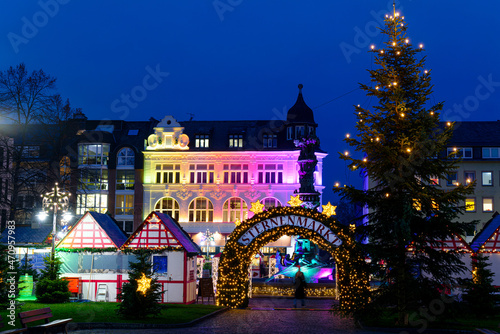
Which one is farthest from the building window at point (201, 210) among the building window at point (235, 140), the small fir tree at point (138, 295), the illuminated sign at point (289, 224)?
the small fir tree at point (138, 295)

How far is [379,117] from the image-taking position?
22.7 metres

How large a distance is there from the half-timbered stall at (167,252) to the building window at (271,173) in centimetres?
3746

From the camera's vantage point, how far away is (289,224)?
96.2 ft

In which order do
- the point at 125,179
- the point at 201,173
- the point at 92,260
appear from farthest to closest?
the point at 125,179 < the point at 201,173 < the point at 92,260

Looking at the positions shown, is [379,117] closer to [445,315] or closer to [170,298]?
[445,315]

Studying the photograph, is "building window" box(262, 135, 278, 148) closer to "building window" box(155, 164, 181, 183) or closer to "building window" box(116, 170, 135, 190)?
"building window" box(155, 164, 181, 183)

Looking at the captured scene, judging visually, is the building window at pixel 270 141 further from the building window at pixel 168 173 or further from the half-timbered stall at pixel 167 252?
the half-timbered stall at pixel 167 252

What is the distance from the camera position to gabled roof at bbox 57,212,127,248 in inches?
1282

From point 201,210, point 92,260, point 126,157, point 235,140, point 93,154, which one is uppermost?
point 235,140

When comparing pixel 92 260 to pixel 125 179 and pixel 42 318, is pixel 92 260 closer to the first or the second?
pixel 42 318

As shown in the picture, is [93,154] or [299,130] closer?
[299,130]

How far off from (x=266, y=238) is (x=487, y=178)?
43.1 metres

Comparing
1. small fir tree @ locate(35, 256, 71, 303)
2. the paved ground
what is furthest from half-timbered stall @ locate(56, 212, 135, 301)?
the paved ground

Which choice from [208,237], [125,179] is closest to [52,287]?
[208,237]
